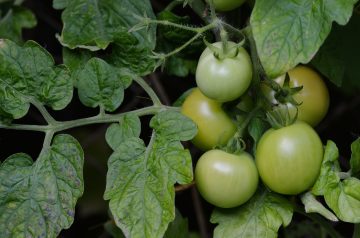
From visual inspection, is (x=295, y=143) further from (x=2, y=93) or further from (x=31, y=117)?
(x=31, y=117)

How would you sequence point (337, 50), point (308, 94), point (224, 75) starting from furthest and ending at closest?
point (337, 50)
point (308, 94)
point (224, 75)

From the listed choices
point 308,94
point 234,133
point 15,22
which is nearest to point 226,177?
point 234,133

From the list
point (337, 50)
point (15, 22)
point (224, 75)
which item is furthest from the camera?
point (15, 22)

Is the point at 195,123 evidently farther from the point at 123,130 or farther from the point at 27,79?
the point at 27,79

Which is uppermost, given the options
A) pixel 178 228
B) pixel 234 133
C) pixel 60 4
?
pixel 60 4

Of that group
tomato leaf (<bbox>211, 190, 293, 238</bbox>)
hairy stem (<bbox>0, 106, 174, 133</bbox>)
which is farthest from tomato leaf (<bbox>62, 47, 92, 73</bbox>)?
tomato leaf (<bbox>211, 190, 293, 238</bbox>)

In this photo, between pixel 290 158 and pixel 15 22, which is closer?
pixel 290 158
